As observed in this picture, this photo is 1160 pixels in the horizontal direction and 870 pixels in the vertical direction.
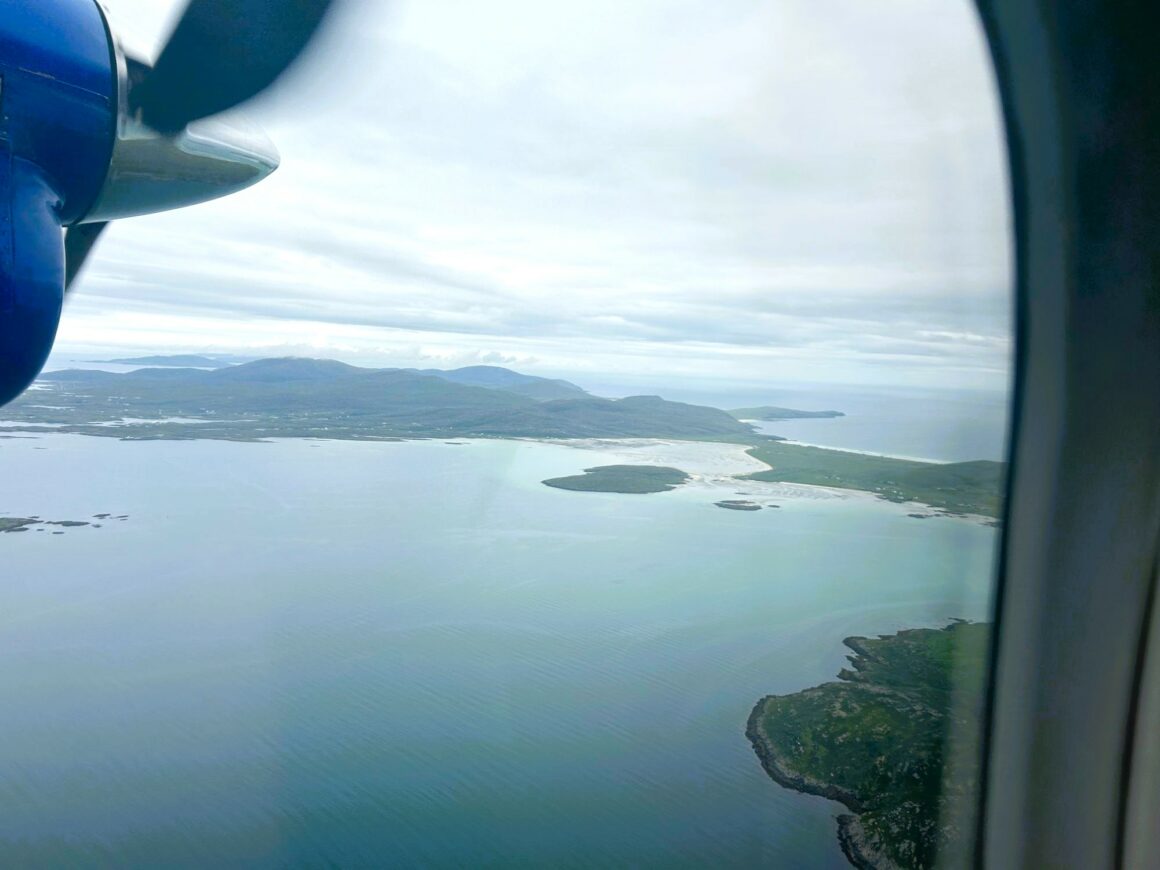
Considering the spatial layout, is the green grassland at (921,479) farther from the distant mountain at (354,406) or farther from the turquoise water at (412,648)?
the distant mountain at (354,406)

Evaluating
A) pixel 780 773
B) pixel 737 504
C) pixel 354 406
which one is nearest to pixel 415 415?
pixel 354 406

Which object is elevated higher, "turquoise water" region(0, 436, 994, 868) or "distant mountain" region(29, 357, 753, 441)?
"distant mountain" region(29, 357, 753, 441)

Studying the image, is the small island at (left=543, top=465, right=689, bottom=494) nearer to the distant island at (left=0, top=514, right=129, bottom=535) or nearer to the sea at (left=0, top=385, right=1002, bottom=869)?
the sea at (left=0, top=385, right=1002, bottom=869)

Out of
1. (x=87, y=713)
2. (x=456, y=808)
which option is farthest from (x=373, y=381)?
(x=456, y=808)

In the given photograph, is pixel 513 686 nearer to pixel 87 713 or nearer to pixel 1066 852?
pixel 87 713

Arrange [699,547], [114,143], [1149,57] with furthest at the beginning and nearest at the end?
[699,547]
[114,143]
[1149,57]

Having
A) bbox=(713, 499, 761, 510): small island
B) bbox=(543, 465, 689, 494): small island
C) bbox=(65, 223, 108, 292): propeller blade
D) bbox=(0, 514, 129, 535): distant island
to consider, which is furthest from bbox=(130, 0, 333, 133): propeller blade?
bbox=(0, 514, 129, 535): distant island
